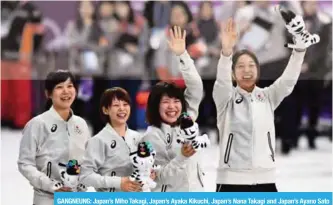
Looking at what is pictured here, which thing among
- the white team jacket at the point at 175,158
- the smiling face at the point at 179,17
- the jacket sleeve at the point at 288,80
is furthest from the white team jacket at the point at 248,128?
the smiling face at the point at 179,17

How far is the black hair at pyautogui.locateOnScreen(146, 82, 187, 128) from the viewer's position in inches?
154

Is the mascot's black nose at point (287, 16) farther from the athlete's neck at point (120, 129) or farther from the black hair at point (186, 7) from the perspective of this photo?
the black hair at point (186, 7)

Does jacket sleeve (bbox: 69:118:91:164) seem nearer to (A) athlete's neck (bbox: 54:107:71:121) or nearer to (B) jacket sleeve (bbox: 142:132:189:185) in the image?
(A) athlete's neck (bbox: 54:107:71:121)

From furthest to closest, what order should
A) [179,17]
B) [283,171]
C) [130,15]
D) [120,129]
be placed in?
1. [130,15]
2. [283,171]
3. [179,17]
4. [120,129]

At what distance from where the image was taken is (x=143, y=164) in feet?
12.2

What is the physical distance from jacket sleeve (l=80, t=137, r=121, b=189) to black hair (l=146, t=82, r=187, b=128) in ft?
0.91

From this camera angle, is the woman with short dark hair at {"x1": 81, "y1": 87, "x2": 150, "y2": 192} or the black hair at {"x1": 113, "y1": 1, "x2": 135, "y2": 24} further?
the black hair at {"x1": 113, "y1": 1, "x2": 135, "y2": 24}

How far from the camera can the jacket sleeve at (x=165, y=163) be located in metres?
3.83

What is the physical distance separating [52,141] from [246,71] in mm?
983

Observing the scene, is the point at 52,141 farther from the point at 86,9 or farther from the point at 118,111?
the point at 86,9

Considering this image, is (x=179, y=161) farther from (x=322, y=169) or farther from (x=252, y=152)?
(x=322, y=169)

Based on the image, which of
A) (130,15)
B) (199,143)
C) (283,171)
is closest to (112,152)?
(199,143)

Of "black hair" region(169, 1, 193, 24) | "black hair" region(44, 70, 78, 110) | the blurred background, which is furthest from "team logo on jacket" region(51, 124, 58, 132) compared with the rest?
"black hair" region(169, 1, 193, 24)

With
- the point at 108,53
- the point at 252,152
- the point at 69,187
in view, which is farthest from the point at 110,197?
the point at 108,53
